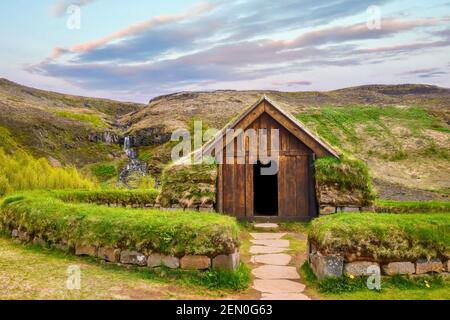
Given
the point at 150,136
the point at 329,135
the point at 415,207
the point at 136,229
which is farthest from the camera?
the point at 150,136

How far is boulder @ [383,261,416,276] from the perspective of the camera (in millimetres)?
7645

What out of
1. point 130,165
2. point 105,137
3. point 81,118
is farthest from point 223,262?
point 81,118

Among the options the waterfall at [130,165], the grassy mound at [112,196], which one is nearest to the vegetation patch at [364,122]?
the waterfall at [130,165]

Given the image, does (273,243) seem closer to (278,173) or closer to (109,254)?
(278,173)

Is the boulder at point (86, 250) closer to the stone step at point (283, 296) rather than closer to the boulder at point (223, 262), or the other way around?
the boulder at point (223, 262)

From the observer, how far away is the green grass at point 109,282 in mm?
6714

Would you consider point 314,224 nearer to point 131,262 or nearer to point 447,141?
point 131,262

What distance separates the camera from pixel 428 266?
771 centimetres

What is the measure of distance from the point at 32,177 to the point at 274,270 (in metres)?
12.9

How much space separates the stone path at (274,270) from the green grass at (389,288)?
43 centimetres

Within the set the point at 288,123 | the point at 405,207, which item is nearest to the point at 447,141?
the point at 405,207

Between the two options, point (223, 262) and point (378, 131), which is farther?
point (378, 131)

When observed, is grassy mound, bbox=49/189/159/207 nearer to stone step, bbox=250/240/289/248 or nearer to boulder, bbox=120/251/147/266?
stone step, bbox=250/240/289/248
